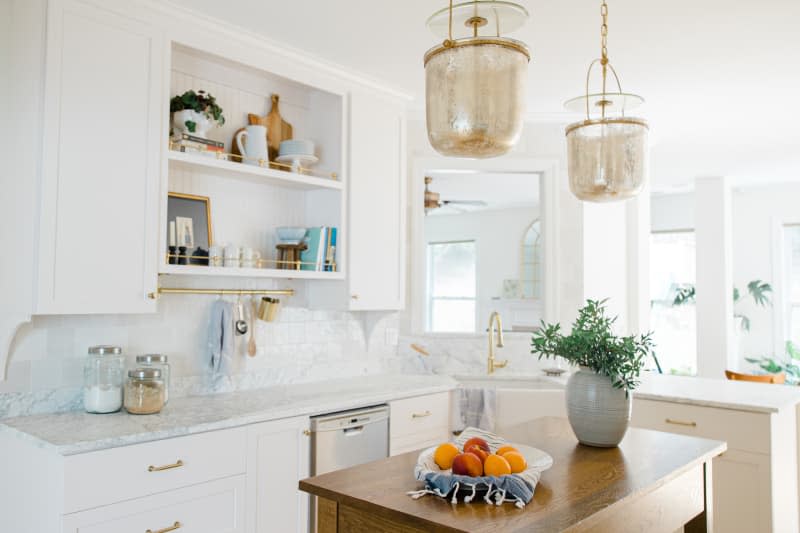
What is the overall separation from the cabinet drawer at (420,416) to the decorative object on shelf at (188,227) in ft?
4.11

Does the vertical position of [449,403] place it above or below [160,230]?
below

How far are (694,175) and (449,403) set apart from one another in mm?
4313

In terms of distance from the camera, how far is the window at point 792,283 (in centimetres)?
710

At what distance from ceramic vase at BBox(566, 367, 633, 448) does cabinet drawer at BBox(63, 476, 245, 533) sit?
1.42 metres

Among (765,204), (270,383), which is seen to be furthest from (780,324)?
(270,383)

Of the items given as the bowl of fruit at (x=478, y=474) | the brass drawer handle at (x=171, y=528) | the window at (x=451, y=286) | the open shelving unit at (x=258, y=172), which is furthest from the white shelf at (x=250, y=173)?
the window at (x=451, y=286)

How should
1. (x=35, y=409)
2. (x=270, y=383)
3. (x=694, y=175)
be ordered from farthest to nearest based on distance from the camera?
1. (x=694, y=175)
2. (x=270, y=383)
3. (x=35, y=409)

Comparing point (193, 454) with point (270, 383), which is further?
point (270, 383)

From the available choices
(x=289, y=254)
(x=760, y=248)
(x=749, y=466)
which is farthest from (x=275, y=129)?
(x=760, y=248)

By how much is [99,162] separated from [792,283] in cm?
714

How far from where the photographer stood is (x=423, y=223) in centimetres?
445

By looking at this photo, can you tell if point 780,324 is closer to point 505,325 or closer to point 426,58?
point 505,325

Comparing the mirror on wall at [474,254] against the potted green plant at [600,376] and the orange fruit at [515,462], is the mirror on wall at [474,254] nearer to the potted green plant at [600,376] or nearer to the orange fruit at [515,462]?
the potted green plant at [600,376]

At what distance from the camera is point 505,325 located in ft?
22.1
